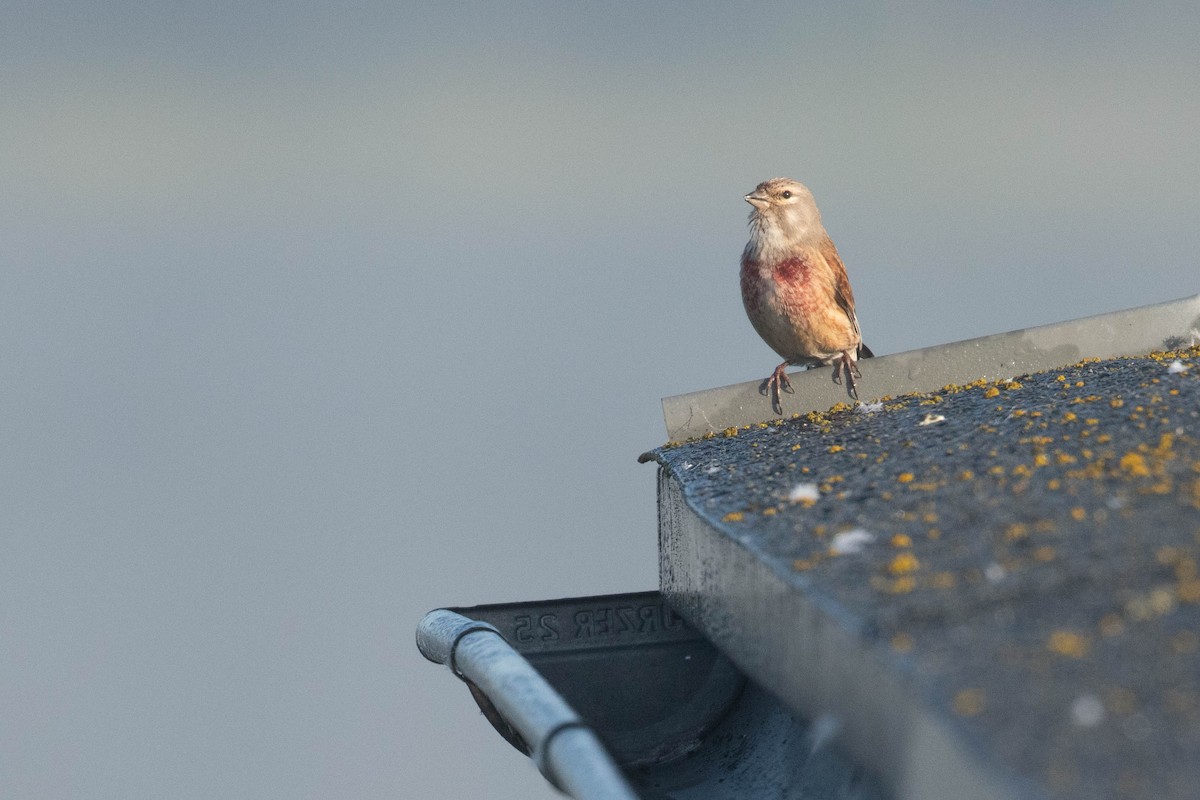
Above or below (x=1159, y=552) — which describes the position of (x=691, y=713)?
below

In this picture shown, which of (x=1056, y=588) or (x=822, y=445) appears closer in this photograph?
(x=1056, y=588)

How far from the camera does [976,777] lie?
1.91m

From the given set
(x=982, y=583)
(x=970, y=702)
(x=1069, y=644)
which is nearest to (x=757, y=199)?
(x=982, y=583)

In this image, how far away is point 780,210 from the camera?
5516 mm

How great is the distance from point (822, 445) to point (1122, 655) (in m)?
2.01

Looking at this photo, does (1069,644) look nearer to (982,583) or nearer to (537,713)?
(982,583)

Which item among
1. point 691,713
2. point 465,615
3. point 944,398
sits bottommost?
point 691,713

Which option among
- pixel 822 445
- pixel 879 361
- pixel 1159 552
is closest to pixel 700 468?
pixel 822 445

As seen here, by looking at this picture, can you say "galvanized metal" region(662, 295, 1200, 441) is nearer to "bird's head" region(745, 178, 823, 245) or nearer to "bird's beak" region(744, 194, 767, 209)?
"bird's head" region(745, 178, 823, 245)

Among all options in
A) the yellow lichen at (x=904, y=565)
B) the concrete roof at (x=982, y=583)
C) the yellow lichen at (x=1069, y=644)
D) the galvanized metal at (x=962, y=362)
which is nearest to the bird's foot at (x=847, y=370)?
the galvanized metal at (x=962, y=362)

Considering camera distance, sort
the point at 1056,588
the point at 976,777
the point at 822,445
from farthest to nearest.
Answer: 1. the point at 822,445
2. the point at 1056,588
3. the point at 976,777

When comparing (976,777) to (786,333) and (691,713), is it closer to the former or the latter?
(691,713)

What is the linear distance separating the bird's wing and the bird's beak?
0.33 m

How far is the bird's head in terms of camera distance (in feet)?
18.0
